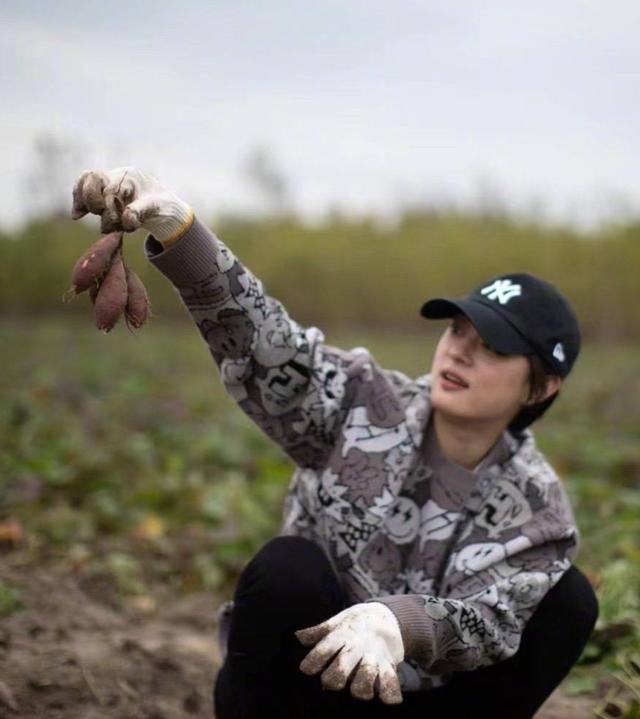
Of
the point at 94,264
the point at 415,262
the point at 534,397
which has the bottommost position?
the point at 415,262

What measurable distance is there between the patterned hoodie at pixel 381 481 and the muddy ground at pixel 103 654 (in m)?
0.67

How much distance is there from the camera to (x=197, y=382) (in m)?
7.75

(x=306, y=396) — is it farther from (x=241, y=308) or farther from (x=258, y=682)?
(x=258, y=682)

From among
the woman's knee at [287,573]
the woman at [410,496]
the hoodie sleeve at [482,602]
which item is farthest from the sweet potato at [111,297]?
the hoodie sleeve at [482,602]

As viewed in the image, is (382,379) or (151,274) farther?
(151,274)

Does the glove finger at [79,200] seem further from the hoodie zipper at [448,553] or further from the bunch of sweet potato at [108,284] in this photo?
the hoodie zipper at [448,553]

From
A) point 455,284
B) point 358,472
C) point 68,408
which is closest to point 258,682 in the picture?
point 358,472

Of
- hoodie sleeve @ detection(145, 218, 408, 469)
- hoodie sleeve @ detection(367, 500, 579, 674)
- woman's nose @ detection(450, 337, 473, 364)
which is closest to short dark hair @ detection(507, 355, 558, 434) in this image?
woman's nose @ detection(450, 337, 473, 364)

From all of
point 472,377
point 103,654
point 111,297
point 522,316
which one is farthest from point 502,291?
point 103,654

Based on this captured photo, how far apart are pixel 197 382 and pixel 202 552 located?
4106mm

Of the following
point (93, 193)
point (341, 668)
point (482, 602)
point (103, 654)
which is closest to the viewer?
point (341, 668)

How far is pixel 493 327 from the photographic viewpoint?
1979mm

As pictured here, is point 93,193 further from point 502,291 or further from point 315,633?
point 502,291

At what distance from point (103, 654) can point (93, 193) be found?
1512 millimetres
